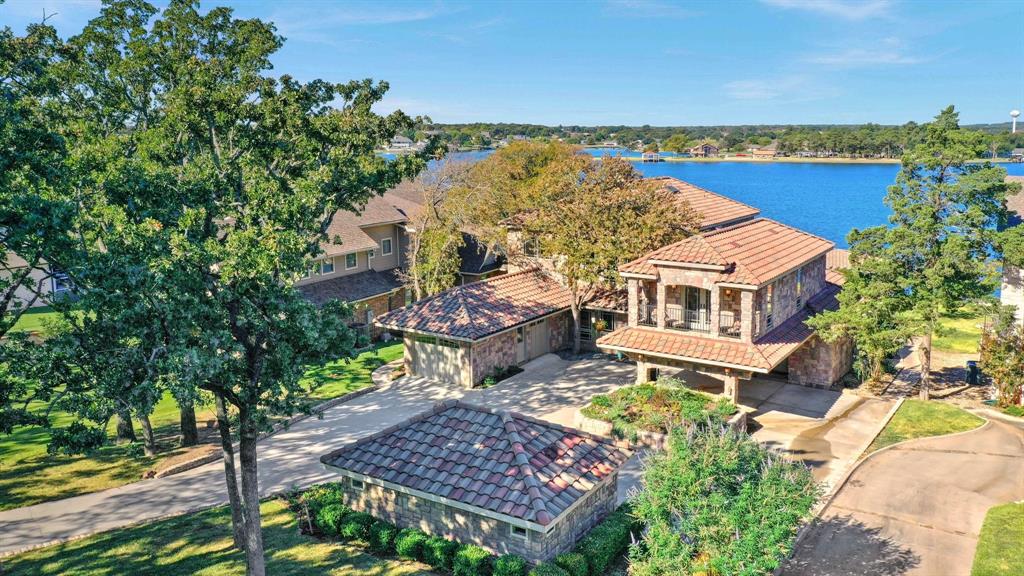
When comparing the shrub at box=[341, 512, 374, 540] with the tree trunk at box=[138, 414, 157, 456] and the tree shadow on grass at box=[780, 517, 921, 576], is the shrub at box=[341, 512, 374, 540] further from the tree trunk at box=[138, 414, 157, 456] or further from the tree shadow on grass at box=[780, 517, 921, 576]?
the tree shadow on grass at box=[780, 517, 921, 576]

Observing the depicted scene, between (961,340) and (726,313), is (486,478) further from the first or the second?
(961,340)

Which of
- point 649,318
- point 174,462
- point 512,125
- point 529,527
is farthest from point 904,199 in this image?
point 512,125

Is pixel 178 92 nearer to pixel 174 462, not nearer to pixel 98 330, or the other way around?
pixel 98 330

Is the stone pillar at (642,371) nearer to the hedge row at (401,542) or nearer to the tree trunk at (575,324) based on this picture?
the tree trunk at (575,324)

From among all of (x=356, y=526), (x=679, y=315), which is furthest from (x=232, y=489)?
(x=679, y=315)

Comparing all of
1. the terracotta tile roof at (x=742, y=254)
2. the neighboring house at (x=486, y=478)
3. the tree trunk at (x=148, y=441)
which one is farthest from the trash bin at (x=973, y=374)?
the tree trunk at (x=148, y=441)

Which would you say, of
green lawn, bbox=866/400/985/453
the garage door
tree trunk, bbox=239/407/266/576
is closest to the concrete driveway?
green lawn, bbox=866/400/985/453
